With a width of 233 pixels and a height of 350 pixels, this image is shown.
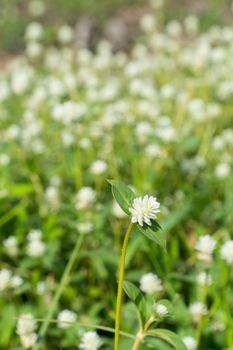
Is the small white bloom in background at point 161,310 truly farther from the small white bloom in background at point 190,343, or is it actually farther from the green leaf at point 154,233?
the small white bloom in background at point 190,343

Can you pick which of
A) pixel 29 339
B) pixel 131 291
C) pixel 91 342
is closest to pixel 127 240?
pixel 131 291

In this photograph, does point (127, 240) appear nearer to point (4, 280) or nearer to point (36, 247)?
point (4, 280)

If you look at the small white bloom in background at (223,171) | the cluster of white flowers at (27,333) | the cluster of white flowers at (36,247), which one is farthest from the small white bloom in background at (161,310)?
the small white bloom in background at (223,171)

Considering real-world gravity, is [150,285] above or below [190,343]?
above

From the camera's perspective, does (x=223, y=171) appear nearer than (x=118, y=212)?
No

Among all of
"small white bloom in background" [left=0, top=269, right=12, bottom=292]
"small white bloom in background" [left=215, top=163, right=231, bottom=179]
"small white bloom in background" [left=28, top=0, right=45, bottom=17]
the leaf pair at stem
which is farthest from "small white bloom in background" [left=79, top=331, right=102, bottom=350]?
"small white bloom in background" [left=28, top=0, right=45, bottom=17]

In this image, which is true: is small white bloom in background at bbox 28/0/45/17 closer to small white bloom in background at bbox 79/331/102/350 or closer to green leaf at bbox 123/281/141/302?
small white bloom in background at bbox 79/331/102/350

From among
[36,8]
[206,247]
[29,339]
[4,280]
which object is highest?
[36,8]
